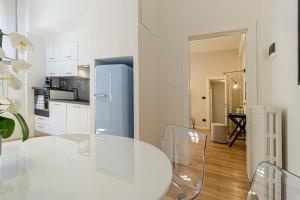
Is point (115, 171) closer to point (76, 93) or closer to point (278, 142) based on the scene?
point (278, 142)

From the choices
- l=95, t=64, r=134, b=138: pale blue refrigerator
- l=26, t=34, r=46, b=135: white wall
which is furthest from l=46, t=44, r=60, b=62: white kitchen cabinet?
l=95, t=64, r=134, b=138: pale blue refrigerator

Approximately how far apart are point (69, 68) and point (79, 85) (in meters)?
0.59

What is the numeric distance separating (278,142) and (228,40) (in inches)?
162

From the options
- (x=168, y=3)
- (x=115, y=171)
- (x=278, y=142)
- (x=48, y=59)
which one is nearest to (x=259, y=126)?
(x=278, y=142)

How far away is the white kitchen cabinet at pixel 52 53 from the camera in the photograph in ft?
14.8

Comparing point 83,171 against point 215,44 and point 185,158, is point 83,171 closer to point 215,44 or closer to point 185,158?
point 185,158

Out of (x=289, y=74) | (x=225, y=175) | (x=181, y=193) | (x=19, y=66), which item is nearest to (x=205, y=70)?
(x=225, y=175)

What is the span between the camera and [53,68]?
15.0ft

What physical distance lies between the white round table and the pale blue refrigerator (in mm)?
1509

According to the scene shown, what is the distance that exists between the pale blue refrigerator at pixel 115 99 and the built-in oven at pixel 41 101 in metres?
2.08

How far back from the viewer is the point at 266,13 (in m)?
2.40

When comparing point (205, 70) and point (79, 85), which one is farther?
point (205, 70)

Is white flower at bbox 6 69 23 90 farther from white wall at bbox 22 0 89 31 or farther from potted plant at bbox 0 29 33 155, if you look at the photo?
white wall at bbox 22 0 89 31

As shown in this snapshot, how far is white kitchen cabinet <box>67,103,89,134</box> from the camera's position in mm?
3590
